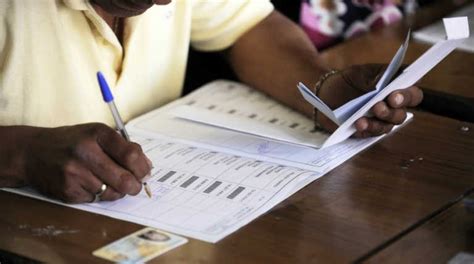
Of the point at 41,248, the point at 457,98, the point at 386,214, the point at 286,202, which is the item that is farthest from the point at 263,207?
the point at 457,98

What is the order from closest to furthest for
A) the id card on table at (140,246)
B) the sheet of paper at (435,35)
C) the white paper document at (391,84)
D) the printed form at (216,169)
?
the id card on table at (140,246) → the printed form at (216,169) → the white paper document at (391,84) → the sheet of paper at (435,35)

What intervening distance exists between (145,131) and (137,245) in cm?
42

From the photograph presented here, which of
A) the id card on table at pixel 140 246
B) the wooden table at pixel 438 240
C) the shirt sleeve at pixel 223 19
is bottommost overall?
the wooden table at pixel 438 240

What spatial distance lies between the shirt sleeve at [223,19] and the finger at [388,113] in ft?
1.50

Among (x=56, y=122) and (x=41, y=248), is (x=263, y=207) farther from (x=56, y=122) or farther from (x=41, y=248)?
(x=56, y=122)

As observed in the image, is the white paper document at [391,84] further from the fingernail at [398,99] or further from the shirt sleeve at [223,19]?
the shirt sleeve at [223,19]

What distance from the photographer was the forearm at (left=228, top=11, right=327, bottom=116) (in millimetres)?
1613

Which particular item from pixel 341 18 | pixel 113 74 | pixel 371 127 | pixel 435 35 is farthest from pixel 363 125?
pixel 341 18

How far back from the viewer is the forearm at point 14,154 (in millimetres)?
1229

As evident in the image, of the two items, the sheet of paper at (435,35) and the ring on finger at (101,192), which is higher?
the ring on finger at (101,192)

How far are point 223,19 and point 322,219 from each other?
686 mm

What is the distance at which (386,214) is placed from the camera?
116 cm

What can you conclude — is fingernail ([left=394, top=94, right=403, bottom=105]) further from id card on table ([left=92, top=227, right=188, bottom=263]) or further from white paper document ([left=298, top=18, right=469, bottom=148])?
id card on table ([left=92, top=227, right=188, bottom=263])

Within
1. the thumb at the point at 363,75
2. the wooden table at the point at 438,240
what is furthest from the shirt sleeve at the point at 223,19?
the wooden table at the point at 438,240
